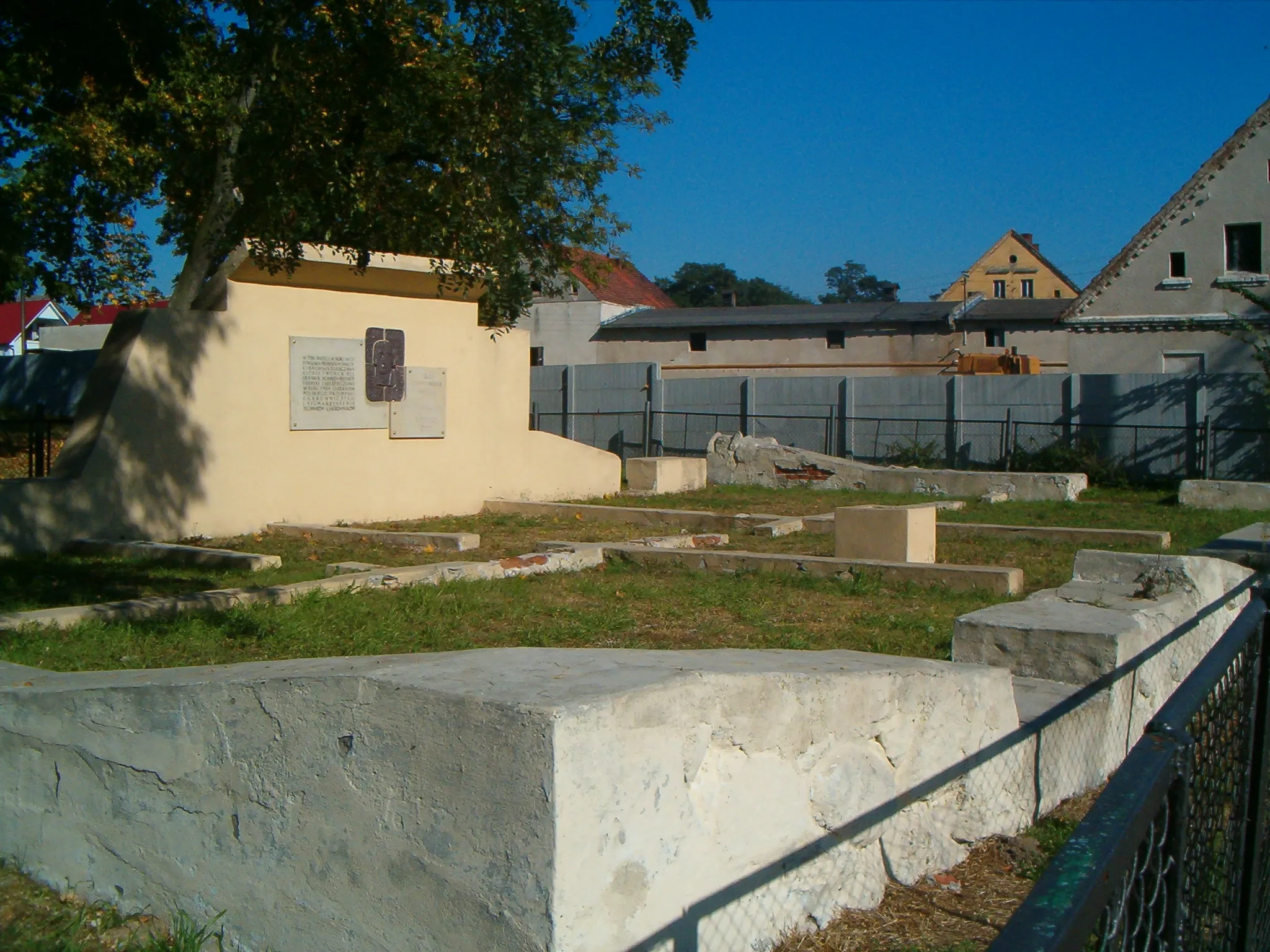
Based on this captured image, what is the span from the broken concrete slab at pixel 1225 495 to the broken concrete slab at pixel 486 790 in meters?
14.9

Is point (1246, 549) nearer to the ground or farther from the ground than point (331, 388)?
nearer to the ground

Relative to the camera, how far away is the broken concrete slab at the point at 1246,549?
377 inches

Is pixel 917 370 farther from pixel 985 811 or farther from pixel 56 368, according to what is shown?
pixel 985 811

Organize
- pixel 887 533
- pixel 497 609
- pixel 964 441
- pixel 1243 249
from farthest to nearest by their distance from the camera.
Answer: pixel 1243 249 < pixel 964 441 < pixel 887 533 < pixel 497 609

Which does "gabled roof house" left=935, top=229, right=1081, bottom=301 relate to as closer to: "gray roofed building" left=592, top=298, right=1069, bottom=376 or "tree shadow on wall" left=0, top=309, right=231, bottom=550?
"gray roofed building" left=592, top=298, right=1069, bottom=376

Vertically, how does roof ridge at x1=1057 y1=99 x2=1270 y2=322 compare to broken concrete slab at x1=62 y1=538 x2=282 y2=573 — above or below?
above

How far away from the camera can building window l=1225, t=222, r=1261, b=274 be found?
28734 millimetres

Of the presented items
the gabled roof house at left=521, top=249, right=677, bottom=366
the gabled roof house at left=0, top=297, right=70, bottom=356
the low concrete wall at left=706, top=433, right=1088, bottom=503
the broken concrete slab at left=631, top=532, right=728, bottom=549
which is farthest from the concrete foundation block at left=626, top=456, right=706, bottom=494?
the gabled roof house at left=0, top=297, right=70, bottom=356

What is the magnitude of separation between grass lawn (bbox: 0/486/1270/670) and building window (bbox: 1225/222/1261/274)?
20.2m

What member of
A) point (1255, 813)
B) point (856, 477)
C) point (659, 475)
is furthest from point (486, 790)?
point (856, 477)

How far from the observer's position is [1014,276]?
72312 mm

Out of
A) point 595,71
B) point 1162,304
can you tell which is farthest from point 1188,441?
point 595,71

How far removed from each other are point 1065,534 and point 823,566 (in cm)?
443

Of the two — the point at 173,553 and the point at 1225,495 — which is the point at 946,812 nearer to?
the point at 173,553
